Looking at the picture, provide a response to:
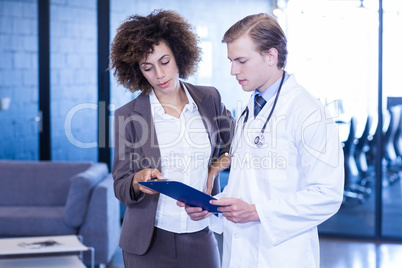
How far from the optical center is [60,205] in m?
4.63

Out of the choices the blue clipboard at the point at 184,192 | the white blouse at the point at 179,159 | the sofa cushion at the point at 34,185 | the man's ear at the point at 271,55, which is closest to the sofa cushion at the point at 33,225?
the sofa cushion at the point at 34,185

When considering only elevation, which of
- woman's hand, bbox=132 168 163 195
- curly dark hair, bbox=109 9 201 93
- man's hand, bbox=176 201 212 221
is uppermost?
curly dark hair, bbox=109 9 201 93

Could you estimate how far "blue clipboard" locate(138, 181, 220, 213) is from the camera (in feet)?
5.79

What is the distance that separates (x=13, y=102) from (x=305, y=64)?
2.86 meters

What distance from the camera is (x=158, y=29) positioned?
2291mm

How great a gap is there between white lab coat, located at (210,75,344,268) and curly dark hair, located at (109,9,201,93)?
0.61m

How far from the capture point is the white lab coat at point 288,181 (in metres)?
1.68

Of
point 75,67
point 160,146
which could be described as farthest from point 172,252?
point 75,67

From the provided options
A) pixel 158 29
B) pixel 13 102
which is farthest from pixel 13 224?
pixel 158 29

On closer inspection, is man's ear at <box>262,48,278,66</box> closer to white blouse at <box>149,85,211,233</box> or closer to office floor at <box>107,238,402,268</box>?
white blouse at <box>149,85,211,233</box>

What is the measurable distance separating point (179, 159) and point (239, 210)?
52 centimetres

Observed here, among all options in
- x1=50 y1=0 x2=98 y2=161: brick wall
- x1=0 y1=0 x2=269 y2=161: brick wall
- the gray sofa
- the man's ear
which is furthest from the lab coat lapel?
x1=50 y1=0 x2=98 y2=161: brick wall

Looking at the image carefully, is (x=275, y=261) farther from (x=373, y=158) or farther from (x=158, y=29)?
(x=373, y=158)

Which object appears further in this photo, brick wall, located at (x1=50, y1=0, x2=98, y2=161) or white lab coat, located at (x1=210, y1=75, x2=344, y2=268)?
brick wall, located at (x1=50, y1=0, x2=98, y2=161)
